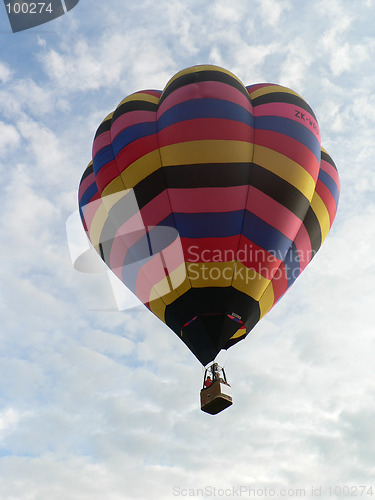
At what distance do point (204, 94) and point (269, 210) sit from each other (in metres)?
2.70

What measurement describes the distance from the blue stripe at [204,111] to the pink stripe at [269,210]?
1544mm

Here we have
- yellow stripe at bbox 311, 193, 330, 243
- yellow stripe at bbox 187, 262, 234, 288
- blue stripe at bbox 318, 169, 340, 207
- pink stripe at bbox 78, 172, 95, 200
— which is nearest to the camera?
yellow stripe at bbox 187, 262, 234, 288

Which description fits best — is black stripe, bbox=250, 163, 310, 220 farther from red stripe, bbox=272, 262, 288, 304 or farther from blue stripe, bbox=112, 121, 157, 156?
blue stripe, bbox=112, 121, 157, 156

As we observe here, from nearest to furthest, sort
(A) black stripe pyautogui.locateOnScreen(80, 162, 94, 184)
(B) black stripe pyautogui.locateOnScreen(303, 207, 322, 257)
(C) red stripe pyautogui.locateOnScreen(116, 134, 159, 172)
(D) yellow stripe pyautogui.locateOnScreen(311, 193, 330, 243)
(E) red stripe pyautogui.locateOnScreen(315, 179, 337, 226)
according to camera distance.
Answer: (C) red stripe pyautogui.locateOnScreen(116, 134, 159, 172) < (B) black stripe pyautogui.locateOnScreen(303, 207, 322, 257) < (D) yellow stripe pyautogui.locateOnScreen(311, 193, 330, 243) < (E) red stripe pyautogui.locateOnScreen(315, 179, 337, 226) < (A) black stripe pyautogui.locateOnScreen(80, 162, 94, 184)

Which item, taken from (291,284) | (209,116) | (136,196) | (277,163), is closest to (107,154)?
(136,196)

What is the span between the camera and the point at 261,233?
9.52 m

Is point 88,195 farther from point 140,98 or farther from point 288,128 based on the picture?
point 288,128

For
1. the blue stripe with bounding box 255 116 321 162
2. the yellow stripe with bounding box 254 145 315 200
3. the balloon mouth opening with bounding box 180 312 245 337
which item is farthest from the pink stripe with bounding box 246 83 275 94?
the balloon mouth opening with bounding box 180 312 245 337

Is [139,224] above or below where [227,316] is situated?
above

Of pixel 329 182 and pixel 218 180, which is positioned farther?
pixel 329 182

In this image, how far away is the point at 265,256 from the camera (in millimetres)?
9555

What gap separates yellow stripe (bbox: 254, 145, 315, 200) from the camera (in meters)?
9.60

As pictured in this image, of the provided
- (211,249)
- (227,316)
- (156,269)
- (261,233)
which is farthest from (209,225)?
(227,316)

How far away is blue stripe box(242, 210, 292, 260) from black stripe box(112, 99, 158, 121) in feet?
10.4
